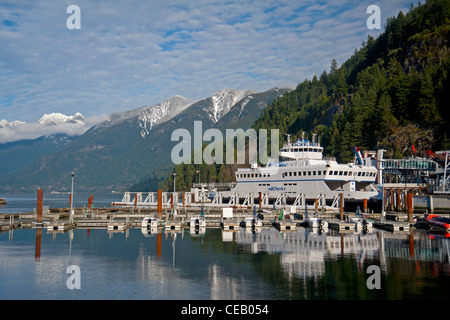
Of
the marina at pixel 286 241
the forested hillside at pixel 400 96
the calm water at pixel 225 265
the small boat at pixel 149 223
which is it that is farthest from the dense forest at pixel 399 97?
the small boat at pixel 149 223

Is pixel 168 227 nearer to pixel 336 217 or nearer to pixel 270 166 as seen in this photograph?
pixel 336 217

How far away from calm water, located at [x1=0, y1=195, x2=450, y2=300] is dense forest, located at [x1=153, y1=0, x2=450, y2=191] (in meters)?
42.9

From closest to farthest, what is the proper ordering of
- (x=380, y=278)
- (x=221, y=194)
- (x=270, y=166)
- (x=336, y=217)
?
(x=380, y=278) < (x=336, y=217) < (x=270, y=166) < (x=221, y=194)

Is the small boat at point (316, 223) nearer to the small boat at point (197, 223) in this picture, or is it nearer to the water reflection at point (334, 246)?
the water reflection at point (334, 246)

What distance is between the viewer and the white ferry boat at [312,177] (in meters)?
79.5

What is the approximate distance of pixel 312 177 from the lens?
81.6 metres

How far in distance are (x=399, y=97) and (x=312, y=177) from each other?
122 ft

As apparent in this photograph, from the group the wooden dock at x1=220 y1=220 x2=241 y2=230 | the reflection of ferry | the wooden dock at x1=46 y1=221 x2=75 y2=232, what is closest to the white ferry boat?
the reflection of ferry

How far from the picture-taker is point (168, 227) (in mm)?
61250

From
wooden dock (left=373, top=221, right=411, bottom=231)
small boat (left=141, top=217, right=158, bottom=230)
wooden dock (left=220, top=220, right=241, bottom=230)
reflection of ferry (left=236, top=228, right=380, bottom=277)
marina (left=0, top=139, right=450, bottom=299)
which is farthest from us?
small boat (left=141, top=217, right=158, bottom=230)

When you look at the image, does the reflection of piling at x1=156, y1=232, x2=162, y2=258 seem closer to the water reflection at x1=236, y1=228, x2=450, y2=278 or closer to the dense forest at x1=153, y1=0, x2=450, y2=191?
the water reflection at x1=236, y1=228, x2=450, y2=278

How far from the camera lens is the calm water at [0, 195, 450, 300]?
27.8m
